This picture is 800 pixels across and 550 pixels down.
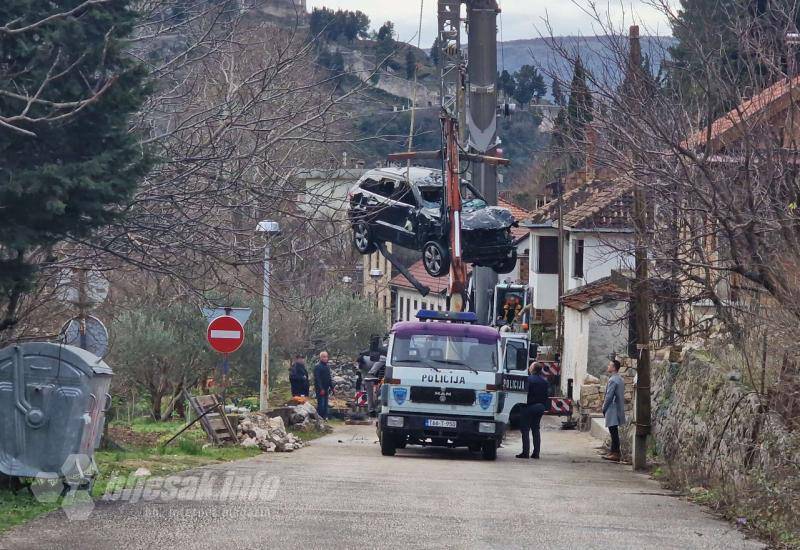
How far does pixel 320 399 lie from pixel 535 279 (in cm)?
2340

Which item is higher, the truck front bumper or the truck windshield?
the truck windshield

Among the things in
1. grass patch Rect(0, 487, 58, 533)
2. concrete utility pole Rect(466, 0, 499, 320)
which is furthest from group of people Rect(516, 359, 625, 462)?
grass patch Rect(0, 487, 58, 533)

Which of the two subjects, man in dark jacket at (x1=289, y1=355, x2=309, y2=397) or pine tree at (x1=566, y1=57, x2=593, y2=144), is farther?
man in dark jacket at (x1=289, y1=355, x2=309, y2=397)

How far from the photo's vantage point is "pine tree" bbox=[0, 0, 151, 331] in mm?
10070

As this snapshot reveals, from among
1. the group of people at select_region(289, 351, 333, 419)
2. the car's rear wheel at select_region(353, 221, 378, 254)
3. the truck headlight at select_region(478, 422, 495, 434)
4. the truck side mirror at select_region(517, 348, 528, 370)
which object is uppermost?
the car's rear wheel at select_region(353, 221, 378, 254)

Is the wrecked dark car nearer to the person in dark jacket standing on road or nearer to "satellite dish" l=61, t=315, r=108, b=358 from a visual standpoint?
the person in dark jacket standing on road

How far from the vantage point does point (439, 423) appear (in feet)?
65.9

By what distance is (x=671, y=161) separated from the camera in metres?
15.0

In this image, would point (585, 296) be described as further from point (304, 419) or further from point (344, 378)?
point (304, 419)

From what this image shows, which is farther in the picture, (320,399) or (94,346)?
(320,399)

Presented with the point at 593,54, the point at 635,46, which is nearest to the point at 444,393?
the point at 593,54

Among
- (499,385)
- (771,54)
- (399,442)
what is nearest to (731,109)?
(771,54)

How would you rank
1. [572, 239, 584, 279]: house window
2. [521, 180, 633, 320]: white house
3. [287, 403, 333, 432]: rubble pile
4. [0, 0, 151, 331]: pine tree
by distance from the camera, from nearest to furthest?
[0, 0, 151, 331]: pine tree < [287, 403, 333, 432]: rubble pile < [521, 180, 633, 320]: white house < [572, 239, 584, 279]: house window

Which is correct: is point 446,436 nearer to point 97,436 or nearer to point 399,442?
point 399,442
